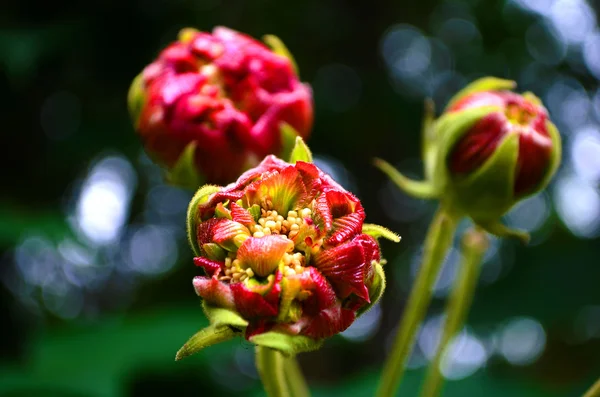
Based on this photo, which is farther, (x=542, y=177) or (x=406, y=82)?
(x=406, y=82)

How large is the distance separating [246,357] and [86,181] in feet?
3.81

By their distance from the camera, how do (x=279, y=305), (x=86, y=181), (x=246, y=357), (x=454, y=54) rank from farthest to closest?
(x=246, y=357)
(x=454, y=54)
(x=86, y=181)
(x=279, y=305)

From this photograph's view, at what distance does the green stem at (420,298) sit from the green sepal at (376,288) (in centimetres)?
36

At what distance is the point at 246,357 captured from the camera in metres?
3.16

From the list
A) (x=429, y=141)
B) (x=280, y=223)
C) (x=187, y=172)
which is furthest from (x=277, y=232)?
(x=429, y=141)

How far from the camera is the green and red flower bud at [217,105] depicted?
1.01 meters

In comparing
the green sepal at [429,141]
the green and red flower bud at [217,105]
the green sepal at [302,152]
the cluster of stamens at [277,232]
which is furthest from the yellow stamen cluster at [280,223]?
the green sepal at [429,141]

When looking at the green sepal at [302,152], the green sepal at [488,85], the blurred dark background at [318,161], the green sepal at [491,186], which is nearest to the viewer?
the green sepal at [302,152]

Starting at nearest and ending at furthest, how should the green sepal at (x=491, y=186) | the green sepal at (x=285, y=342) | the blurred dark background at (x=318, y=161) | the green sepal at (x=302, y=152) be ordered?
the green sepal at (x=285, y=342)
the green sepal at (x=302, y=152)
the green sepal at (x=491, y=186)
the blurred dark background at (x=318, y=161)

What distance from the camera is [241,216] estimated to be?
66cm

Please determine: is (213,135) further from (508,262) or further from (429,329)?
(429,329)

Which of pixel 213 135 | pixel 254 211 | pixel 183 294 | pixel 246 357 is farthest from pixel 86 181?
pixel 254 211

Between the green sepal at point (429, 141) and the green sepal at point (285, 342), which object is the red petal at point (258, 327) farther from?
the green sepal at point (429, 141)

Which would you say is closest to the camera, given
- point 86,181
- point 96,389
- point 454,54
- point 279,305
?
point 279,305
